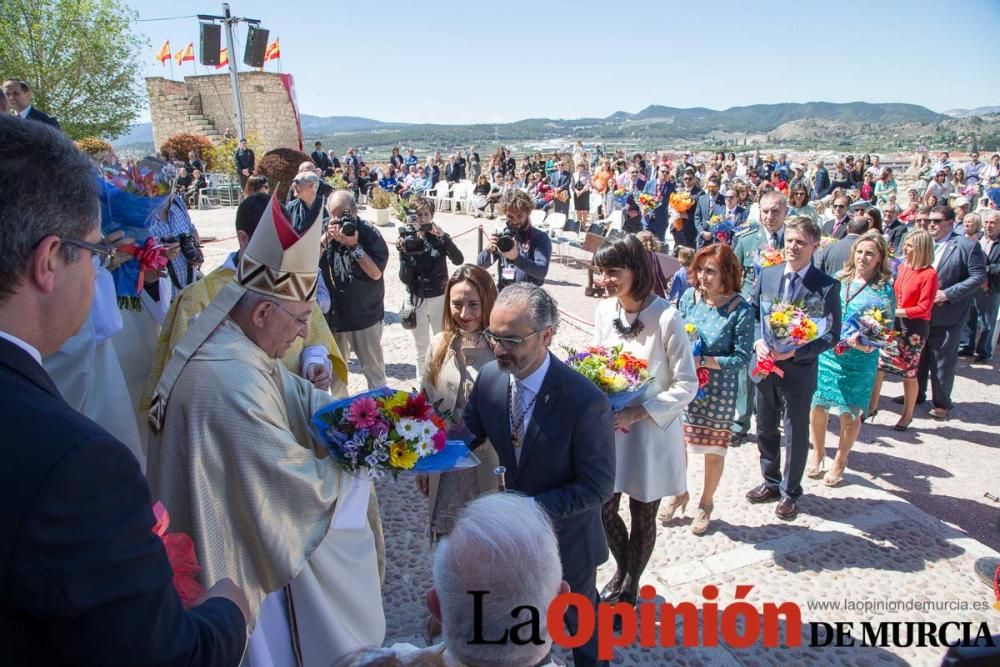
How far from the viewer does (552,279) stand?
1349 cm

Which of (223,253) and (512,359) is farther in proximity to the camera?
(223,253)

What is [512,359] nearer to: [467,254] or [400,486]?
[400,486]

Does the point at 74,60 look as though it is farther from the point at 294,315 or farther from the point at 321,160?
the point at 294,315

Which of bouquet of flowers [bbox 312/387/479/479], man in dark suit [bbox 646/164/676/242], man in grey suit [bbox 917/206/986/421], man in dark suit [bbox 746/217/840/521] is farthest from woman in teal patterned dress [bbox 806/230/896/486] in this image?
man in dark suit [bbox 646/164/676/242]

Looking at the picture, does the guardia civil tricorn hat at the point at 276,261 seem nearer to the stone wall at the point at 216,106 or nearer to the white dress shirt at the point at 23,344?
the white dress shirt at the point at 23,344

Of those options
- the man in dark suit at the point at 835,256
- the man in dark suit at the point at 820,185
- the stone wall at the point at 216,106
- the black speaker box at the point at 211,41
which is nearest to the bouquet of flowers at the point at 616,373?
the man in dark suit at the point at 835,256

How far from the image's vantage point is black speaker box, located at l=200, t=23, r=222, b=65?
2452 cm

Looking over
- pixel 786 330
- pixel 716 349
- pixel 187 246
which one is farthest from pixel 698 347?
pixel 187 246

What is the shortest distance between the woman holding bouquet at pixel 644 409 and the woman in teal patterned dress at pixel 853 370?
2384 mm

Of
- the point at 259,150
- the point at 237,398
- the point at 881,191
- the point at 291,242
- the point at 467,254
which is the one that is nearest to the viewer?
the point at 237,398

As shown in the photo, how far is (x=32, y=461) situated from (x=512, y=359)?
71.8 inches

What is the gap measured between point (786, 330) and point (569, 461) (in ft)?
8.45

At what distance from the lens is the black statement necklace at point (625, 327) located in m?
3.85

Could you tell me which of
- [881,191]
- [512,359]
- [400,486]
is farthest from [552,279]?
[881,191]
